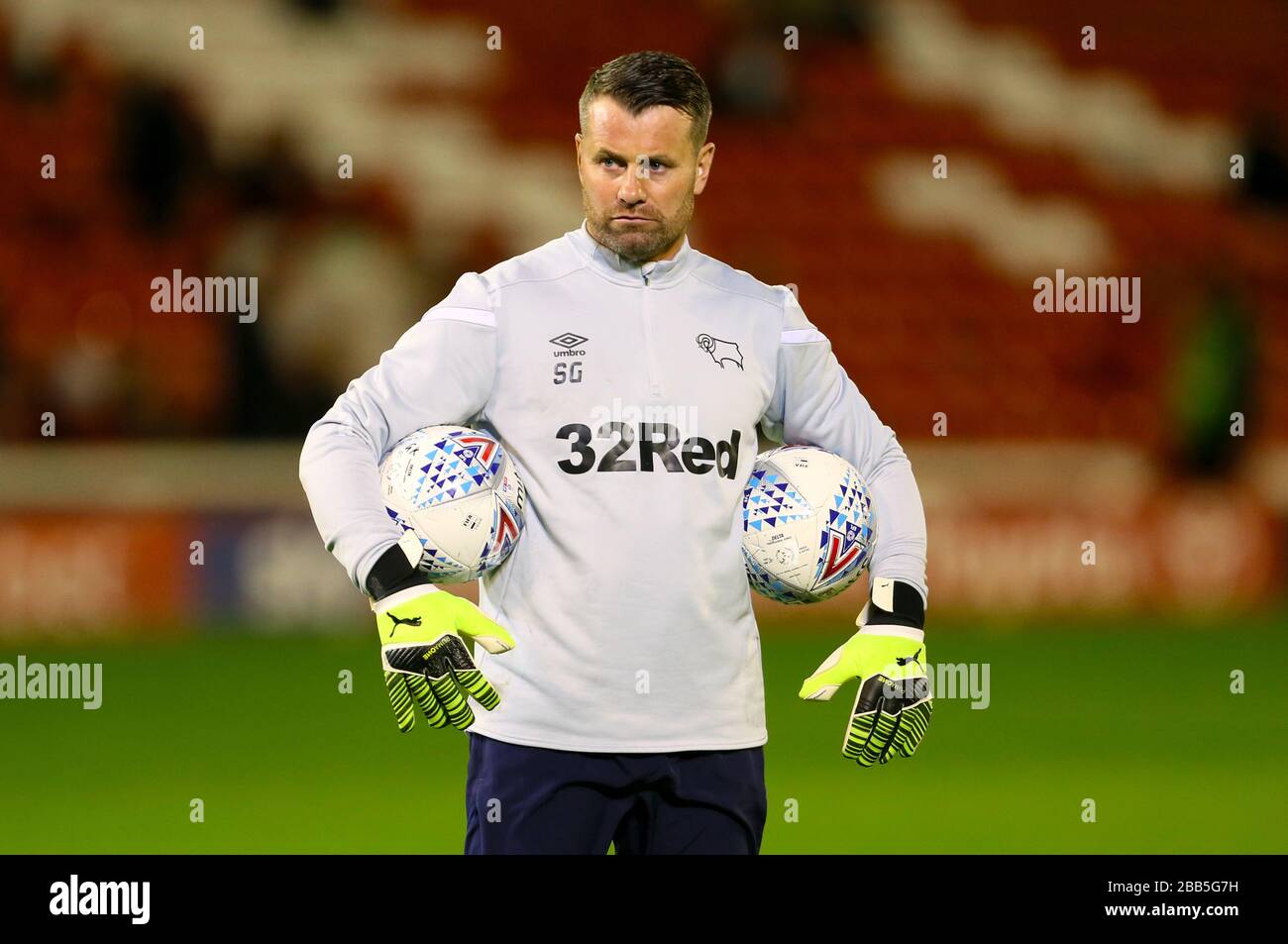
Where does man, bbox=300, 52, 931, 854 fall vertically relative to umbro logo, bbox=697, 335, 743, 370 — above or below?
below

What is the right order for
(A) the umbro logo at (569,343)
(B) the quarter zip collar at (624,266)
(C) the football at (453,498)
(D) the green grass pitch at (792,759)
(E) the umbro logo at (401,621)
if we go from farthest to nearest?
(D) the green grass pitch at (792,759) < (B) the quarter zip collar at (624,266) < (A) the umbro logo at (569,343) < (C) the football at (453,498) < (E) the umbro logo at (401,621)

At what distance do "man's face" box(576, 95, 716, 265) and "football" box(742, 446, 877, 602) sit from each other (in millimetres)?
513

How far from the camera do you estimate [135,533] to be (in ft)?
32.8

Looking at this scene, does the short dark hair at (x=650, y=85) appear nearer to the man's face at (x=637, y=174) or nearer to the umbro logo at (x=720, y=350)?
the man's face at (x=637, y=174)

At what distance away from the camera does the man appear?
3275 mm

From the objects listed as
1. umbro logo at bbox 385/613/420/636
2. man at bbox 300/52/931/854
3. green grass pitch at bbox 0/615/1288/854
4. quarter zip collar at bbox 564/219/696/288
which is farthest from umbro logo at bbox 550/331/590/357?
green grass pitch at bbox 0/615/1288/854

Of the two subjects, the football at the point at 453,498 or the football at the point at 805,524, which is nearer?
the football at the point at 453,498

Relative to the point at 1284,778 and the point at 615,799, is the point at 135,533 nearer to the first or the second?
the point at 1284,778

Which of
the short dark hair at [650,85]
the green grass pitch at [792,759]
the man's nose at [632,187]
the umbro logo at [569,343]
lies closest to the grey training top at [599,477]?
the umbro logo at [569,343]

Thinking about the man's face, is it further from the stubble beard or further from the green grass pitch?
the green grass pitch

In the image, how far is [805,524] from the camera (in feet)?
11.2

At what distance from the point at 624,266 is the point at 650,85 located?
373 millimetres

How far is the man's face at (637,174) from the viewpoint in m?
3.30

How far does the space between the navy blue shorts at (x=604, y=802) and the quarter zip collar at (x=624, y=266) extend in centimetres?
94
